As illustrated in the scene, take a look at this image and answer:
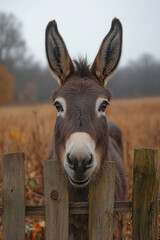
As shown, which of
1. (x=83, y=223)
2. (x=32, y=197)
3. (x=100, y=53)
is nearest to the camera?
(x=83, y=223)

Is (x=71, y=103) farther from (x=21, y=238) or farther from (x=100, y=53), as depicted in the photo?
(x=21, y=238)

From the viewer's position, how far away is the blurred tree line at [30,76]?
25.0 m

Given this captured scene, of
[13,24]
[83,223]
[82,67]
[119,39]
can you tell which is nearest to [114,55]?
[119,39]

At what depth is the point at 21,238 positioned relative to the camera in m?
1.82

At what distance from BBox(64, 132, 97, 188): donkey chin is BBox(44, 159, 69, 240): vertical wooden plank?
0.11m

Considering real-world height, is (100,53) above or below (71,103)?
above

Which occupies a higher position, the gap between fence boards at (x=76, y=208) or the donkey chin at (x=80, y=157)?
the donkey chin at (x=80, y=157)

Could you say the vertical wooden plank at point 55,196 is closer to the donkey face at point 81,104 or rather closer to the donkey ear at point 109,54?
Result: the donkey face at point 81,104

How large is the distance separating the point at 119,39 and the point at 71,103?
953mm

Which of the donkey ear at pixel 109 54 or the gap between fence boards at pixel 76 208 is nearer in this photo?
the gap between fence boards at pixel 76 208

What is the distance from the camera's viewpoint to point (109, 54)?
2463 millimetres

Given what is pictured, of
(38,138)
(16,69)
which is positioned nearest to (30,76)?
(16,69)

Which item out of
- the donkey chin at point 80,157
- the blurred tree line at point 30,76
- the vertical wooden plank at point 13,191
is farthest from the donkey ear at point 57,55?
the blurred tree line at point 30,76

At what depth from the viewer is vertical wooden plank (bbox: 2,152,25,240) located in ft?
5.70
